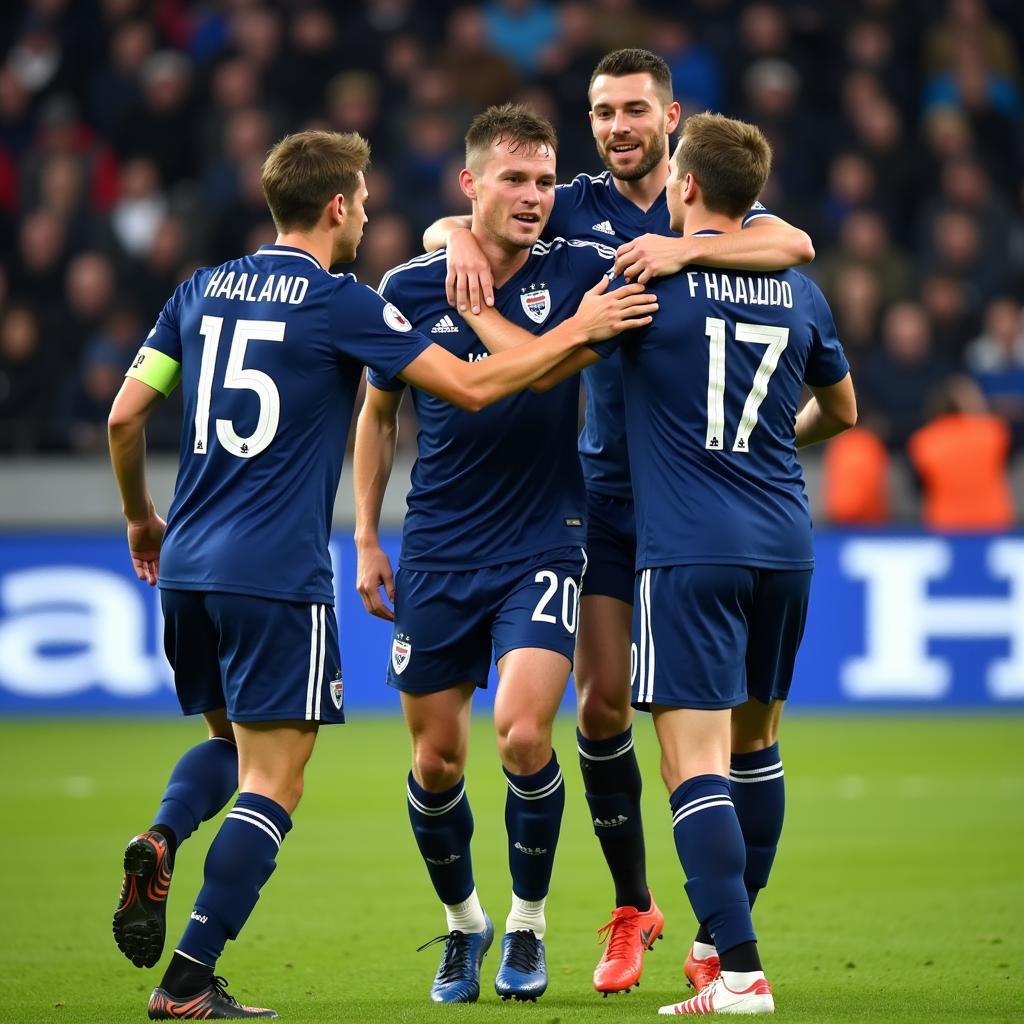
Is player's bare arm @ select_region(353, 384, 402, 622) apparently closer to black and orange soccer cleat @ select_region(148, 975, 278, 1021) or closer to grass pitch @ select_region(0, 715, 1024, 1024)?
grass pitch @ select_region(0, 715, 1024, 1024)

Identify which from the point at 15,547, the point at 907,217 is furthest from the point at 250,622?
the point at 907,217

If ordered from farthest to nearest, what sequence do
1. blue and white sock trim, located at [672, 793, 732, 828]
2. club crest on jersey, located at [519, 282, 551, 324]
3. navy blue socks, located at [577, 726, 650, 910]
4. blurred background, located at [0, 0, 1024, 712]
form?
blurred background, located at [0, 0, 1024, 712] → navy blue socks, located at [577, 726, 650, 910] → club crest on jersey, located at [519, 282, 551, 324] → blue and white sock trim, located at [672, 793, 732, 828]

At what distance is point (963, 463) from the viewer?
12.3 metres

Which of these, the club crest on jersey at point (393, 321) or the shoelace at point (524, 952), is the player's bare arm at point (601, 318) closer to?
the club crest on jersey at point (393, 321)

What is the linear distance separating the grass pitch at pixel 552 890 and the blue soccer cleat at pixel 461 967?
0.20 ft

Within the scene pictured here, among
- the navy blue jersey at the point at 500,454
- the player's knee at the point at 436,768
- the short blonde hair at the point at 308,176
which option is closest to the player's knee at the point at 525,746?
the player's knee at the point at 436,768

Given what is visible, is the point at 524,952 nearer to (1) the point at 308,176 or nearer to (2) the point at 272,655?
(2) the point at 272,655

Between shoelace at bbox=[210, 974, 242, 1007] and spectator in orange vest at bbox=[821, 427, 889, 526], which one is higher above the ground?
shoelace at bbox=[210, 974, 242, 1007]

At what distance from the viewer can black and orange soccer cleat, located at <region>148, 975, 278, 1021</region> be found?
15.0ft

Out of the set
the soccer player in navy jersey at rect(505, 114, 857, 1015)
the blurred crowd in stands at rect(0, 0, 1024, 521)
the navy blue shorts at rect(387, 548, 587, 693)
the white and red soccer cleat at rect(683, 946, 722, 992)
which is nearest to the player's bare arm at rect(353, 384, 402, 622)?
the navy blue shorts at rect(387, 548, 587, 693)

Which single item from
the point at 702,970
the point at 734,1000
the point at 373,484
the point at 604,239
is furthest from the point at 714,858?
the point at 604,239

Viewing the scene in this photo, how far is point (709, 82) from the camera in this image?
600 inches

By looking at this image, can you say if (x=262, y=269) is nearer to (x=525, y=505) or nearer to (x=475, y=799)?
(x=525, y=505)

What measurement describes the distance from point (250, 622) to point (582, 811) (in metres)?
4.61
